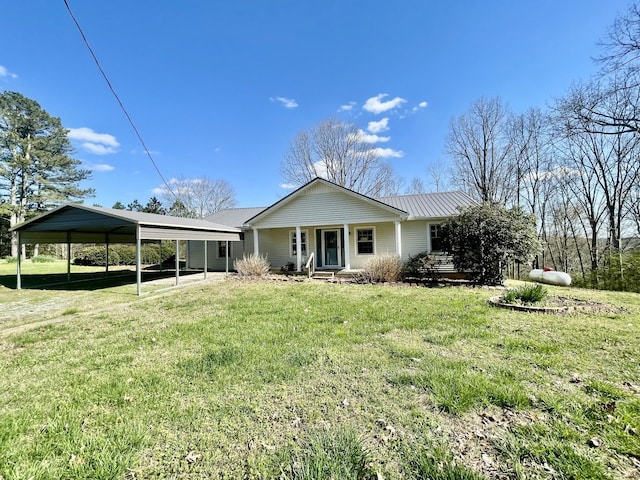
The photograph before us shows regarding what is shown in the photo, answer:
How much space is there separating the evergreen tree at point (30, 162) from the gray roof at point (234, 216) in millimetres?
22947

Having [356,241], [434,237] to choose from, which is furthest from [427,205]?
[356,241]

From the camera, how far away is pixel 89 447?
7.54ft

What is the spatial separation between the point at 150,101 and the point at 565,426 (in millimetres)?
18945

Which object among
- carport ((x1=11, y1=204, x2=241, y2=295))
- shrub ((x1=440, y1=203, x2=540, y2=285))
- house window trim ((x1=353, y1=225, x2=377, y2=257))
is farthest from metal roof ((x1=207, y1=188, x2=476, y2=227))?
carport ((x1=11, y1=204, x2=241, y2=295))

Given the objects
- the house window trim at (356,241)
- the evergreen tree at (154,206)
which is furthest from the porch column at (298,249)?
the evergreen tree at (154,206)

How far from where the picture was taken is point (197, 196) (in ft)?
120

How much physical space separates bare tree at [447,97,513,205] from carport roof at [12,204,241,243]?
21.2m

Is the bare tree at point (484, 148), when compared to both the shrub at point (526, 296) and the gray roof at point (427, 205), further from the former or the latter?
the shrub at point (526, 296)

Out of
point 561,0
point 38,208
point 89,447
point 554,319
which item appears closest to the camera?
point 89,447

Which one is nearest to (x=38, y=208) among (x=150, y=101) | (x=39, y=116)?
(x=39, y=116)

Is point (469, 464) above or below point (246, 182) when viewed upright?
below

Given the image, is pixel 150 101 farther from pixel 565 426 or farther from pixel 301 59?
pixel 565 426

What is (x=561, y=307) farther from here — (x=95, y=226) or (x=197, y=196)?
(x=197, y=196)

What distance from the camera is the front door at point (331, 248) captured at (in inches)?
632
